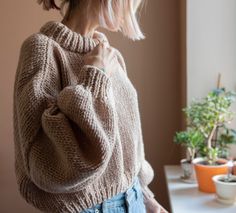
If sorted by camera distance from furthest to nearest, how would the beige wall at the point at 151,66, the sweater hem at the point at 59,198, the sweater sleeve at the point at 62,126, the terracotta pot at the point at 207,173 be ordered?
1. the beige wall at the point at 151,66
2. the terracotta pot at the point at 207,173
3. the sweater hem at the point at 59,198
4. the sweater sleeve at the point at 62,126

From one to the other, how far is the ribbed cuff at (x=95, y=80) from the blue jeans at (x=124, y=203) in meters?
0.26

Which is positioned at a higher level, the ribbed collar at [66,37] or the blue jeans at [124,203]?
the ribbed collar at [66,37]

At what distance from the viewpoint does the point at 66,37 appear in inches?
37.9

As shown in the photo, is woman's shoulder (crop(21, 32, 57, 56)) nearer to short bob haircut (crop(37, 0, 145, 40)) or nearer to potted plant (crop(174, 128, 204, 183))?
short bob haircut (crop(37, 0, 145, 40))

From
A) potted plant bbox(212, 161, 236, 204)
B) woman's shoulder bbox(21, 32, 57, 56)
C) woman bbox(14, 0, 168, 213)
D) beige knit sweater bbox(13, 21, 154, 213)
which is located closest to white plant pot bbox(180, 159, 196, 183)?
potted plant bbox(212, 161, 236, 204)

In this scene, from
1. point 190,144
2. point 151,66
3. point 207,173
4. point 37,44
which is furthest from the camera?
point 151,66

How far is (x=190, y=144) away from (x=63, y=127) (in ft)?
3.05

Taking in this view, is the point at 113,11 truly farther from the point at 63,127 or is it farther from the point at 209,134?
the point at 209,134

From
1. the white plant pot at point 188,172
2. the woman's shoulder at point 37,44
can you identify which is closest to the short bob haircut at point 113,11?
the woman's shoulder at point 37,44

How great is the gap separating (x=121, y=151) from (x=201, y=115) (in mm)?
695

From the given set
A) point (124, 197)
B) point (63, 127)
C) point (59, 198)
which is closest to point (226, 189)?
point (124, 197)

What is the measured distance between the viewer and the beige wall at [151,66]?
6.56 ft

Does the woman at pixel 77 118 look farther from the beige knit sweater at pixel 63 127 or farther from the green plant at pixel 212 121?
the green plant at pixel 212 121

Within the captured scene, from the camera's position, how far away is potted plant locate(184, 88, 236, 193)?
5.04 feet
